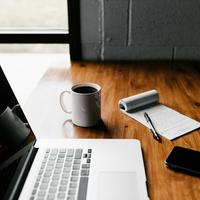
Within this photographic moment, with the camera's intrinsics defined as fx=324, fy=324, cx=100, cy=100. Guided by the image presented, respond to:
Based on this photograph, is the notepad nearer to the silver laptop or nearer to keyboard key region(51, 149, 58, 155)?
the silver laptop

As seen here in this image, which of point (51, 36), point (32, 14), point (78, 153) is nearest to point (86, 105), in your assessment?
point (78, 153)

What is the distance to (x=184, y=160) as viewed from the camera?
0.77 meters

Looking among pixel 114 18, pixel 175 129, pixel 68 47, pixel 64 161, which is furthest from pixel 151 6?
pixel 64 161

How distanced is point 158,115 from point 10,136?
0.46 m

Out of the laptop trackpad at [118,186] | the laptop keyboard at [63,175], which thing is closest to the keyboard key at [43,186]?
the laptop keyboard at [63,175]

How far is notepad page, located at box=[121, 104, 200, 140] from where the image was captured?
92cm

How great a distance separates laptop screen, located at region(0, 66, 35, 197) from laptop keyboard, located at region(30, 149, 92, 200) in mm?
59

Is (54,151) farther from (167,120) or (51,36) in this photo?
(51,36)

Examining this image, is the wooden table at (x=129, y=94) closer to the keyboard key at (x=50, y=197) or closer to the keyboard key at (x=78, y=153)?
the keyboard key at (x=78, y=153)

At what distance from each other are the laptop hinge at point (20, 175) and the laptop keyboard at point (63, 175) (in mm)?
32

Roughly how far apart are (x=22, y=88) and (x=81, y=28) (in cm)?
42

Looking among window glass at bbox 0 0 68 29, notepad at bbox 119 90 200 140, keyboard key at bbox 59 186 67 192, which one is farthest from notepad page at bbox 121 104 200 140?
window glass at bbox 0 0 68 29

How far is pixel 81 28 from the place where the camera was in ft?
5.00

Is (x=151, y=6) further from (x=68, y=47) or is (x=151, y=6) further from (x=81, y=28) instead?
(x=68, y=47)
